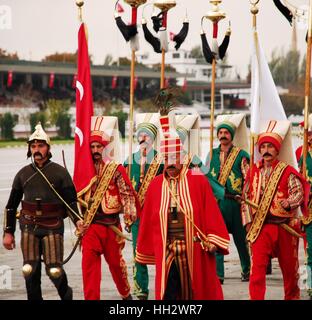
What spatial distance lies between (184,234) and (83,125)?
247 cm

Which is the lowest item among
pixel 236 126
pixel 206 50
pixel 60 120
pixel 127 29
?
pixel 60 120

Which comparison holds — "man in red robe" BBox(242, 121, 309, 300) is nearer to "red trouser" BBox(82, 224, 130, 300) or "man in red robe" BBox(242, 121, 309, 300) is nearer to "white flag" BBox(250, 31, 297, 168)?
"white flag" BBox(250, 31, 297, 168)

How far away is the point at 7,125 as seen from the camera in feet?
164

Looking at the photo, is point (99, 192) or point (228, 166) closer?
point (99, 192)

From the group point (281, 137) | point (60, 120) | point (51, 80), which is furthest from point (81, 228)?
point (51, 80)

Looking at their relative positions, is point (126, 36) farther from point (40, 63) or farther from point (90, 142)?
point (40, 63)

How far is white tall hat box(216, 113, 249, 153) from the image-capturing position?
14.2 meters

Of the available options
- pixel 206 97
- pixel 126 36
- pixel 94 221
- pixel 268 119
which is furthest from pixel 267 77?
pixel 206 97

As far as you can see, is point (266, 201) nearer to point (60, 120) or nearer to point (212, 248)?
point (212, 248)

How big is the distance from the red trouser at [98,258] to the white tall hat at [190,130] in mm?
1301

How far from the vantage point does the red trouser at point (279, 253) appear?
11520 mm

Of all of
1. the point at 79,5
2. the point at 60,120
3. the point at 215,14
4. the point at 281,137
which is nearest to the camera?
the point at 281,137

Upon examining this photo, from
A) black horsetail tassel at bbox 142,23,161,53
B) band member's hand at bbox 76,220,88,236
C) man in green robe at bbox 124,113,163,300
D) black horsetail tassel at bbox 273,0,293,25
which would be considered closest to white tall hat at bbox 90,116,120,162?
man in green robe at bbox 124,113,163,300

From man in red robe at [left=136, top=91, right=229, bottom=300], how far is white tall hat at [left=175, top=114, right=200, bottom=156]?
2398 millimetres
